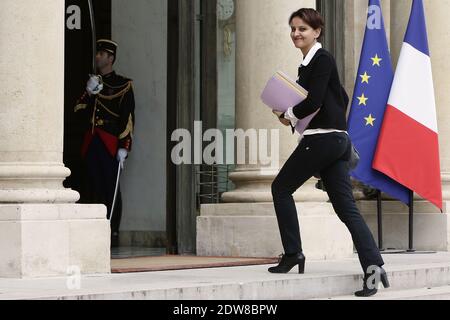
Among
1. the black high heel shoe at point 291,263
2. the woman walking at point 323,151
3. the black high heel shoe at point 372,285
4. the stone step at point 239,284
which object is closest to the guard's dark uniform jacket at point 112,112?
the stone step at point 239,284

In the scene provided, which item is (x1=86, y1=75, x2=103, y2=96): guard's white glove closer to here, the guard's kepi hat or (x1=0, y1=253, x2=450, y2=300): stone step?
the guard's kepi hat

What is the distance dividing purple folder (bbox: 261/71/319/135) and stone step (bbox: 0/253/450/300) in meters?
1.25

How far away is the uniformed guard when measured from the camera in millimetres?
14741

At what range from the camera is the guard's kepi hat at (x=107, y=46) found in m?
14.7

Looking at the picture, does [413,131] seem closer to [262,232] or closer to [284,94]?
[262,232]

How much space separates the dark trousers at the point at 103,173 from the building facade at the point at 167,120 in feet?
0.47

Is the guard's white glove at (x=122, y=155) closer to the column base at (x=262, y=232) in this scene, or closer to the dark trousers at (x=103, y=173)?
the dark trousers at (x=103, y=173)

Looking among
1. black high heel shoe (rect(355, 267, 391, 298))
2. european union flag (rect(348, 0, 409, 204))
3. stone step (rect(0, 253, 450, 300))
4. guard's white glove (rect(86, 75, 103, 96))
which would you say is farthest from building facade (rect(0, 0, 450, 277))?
black high heel shoe (rect(355, 267, 391, 298))

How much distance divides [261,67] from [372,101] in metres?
2.05

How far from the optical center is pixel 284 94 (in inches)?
390

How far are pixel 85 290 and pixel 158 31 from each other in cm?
638

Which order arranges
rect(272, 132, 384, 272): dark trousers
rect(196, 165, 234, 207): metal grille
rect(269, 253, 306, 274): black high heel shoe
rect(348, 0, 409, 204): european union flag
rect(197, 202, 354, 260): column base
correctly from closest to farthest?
rect(272, 132, 384, 272): dark trousers → rect(269, 253, 306, 274): black high heel shoe → rect(197, 202, 354, 260): column base → rect(196, 165, 234, 207): metal grille → rect(348, 0, 409, 204): european union flag
